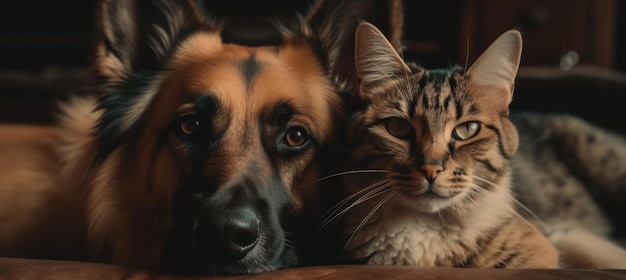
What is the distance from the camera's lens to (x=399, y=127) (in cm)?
130

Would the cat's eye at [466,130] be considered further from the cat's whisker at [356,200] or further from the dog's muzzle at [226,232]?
the dog's muzzle at [226,232]

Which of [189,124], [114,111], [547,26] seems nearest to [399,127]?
[189,124]

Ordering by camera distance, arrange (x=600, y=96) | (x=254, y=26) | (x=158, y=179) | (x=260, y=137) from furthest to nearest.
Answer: (x=254, y=26) < (x=600, y=96) < (x=158, y=179) < (x=260, y=137)

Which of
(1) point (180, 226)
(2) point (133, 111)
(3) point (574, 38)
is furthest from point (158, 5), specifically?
(3) point (574, 38)

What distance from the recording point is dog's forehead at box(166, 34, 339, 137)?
1.34 meters

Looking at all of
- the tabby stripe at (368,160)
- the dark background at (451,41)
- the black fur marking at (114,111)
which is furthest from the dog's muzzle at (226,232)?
the dark background at (451,41)

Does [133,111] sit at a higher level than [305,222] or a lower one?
higher

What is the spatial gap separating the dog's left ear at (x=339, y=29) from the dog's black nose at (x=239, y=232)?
0.48 m

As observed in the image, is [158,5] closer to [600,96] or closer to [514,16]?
[600,96]

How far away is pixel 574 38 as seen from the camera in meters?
3.74

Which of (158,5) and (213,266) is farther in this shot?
(158,5)

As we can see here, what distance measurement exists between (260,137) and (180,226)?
0.25 metres

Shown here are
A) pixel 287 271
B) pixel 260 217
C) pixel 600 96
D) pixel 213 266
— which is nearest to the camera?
pixel 287 271

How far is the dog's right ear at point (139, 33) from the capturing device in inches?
60.0
